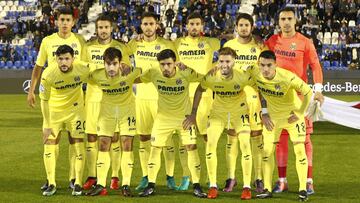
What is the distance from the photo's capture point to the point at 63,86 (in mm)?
10211

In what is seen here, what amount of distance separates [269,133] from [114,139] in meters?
2.08

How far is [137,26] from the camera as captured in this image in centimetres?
3291

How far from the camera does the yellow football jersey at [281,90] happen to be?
9.74m

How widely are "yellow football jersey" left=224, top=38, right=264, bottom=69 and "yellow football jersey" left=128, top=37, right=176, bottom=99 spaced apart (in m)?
0.92

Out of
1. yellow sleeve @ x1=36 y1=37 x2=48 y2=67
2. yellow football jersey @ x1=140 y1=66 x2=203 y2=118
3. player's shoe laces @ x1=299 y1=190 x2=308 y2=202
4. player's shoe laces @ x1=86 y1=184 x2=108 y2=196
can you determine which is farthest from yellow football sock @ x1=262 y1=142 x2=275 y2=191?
yellow sleeve @ x1=36 y1=37 x2=48 y2=67

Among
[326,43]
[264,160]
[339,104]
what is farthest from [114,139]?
[326,43]

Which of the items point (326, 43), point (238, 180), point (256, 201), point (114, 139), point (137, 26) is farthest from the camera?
point (137, 26)

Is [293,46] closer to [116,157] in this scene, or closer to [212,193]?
[212,193]

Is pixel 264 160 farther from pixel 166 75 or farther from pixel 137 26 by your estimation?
pixel 137 26

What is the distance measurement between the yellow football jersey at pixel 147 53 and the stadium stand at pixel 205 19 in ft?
57.9

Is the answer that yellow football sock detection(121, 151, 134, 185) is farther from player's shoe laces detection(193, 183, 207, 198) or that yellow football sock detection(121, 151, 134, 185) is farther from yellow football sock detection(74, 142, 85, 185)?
player's shoe laces detection(193, 183, 207, 198)

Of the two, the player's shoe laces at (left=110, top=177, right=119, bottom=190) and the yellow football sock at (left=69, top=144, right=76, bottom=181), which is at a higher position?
the yellow football sock at (left=69, top=144, right=76, bottom=181)

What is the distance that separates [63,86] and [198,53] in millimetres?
1992

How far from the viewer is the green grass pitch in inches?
394
